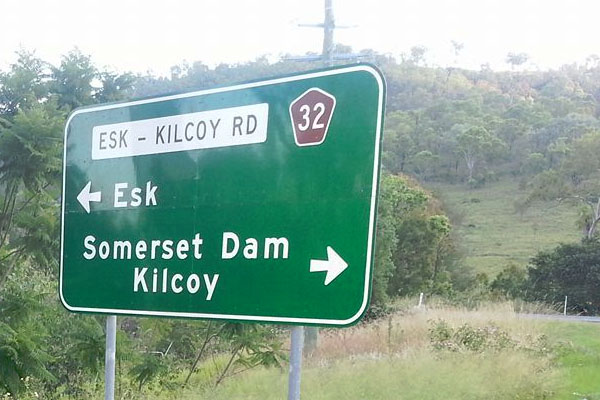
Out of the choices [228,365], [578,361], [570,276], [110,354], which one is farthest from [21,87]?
[570,276]

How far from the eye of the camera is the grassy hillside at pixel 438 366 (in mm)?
10094

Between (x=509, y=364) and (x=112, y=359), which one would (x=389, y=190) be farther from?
(x=112, y=359)

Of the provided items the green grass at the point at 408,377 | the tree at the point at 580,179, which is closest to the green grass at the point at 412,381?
the green grass at the point at 408,377

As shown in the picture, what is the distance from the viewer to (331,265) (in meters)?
2.29

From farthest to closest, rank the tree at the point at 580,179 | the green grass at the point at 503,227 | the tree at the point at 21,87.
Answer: the green grass at the point at 503,227
the tree at the point at 580,179
the tree at the point at 21,87

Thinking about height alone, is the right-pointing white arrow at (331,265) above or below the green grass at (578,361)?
above

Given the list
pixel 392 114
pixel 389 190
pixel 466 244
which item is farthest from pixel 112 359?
pixel 392 114

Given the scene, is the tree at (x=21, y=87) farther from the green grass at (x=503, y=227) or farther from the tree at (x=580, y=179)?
the tree at (x=580, y=179)

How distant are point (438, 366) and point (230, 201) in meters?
9.33

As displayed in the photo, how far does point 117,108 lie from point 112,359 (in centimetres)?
102

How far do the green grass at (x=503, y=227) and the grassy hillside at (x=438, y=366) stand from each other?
95.3 feet

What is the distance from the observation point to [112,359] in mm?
3068

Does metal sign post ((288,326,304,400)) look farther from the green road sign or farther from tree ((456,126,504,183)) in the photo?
tree ((456,126,504,183))

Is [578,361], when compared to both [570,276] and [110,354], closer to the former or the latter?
[110,354]
